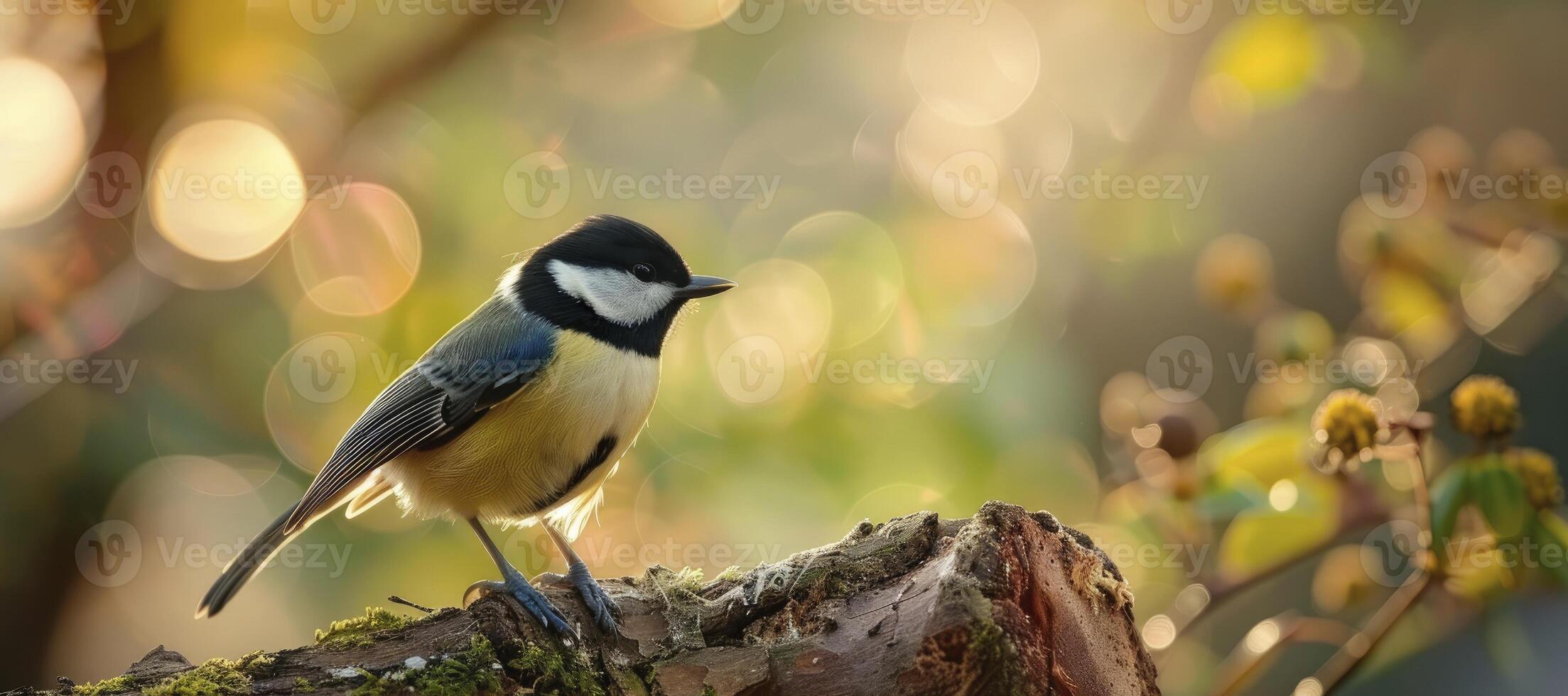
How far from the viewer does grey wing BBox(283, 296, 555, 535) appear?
174cm

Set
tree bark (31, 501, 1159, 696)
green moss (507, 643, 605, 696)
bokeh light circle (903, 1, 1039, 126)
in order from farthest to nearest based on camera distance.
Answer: bokeh light circle (903, 1, 1039, 126) < green moss (507, 643, 605, 696) < tree bark (31, 501, 1159, 696)

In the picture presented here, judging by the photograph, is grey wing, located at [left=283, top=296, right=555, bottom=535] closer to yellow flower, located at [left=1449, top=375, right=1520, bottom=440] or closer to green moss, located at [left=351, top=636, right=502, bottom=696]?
green moss, located at [left=351, top=636, right=502, bottom=696]

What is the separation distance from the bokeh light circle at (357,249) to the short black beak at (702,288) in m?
0.66

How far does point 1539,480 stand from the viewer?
1.31 meters

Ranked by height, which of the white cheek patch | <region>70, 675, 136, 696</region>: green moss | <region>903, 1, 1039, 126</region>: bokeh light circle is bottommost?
<region>70, 675, 136, 696</region>: green moss

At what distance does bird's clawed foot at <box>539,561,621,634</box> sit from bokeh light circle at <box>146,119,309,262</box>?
1.34 m

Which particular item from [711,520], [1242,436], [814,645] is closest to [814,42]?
[711,520]

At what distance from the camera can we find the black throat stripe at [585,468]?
176cm

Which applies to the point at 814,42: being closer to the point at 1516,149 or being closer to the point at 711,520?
the point at 711,520

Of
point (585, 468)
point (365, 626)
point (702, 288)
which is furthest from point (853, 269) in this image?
point (365, 626)

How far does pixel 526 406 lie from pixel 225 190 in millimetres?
1280

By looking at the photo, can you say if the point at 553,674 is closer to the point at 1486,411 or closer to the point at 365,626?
the point at 365,626

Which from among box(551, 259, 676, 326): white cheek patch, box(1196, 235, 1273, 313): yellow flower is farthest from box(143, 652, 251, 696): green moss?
box(1196, 235, 1273, 313): yellow flower

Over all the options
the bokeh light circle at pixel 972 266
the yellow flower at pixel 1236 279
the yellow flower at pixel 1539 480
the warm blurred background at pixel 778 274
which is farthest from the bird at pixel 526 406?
the yellow flower at pixel 1539 480
